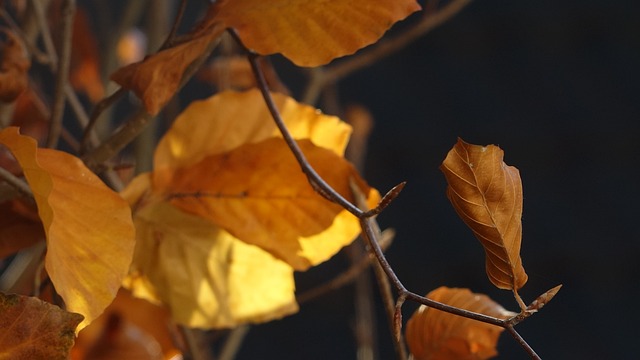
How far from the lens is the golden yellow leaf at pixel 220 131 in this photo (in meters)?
0.31

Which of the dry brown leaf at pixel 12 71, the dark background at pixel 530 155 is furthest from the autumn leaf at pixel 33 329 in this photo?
the dark background at pixel 530 155

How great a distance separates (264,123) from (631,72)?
1286 millimetres

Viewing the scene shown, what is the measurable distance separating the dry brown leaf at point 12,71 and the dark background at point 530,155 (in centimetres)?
118

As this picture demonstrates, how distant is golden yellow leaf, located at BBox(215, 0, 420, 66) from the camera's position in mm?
246

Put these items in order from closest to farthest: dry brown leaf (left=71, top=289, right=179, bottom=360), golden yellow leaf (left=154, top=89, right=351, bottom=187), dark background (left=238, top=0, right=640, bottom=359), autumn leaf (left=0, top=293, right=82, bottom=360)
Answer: autumn leaf (left=0, top=293, right=82, bottom=360)
golden yellow leaf (left=154, top=89, right=351, bottom=187)
dry brown leaf (left=71, top=289, right=179, bottom=360)
dark background (left=238, top=0, right=640, bottom=359)

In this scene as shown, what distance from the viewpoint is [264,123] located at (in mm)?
315

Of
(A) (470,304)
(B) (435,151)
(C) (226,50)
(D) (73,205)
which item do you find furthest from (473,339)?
(B) (435,151)

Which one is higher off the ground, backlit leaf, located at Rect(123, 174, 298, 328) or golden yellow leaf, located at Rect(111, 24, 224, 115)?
golden yellow leaf, located at Rect(111, 24, 224, 115)

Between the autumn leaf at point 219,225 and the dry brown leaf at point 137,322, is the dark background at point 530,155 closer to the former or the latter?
the dry brown leaf at point 137,322

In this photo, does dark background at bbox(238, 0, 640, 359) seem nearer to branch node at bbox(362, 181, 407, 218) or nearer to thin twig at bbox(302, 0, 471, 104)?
thin twig at bbox(302, 0, 471, 104)

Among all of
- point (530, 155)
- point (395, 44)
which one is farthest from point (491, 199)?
point (530, 155)

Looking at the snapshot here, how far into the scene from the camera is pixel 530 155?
1.49 meters

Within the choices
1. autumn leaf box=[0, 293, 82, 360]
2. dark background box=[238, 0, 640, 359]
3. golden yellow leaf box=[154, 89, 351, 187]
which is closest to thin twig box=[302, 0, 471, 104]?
golden yellow leaf box=[154, 89, 351, 187]

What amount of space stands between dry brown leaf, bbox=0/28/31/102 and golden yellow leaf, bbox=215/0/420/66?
9 cm
